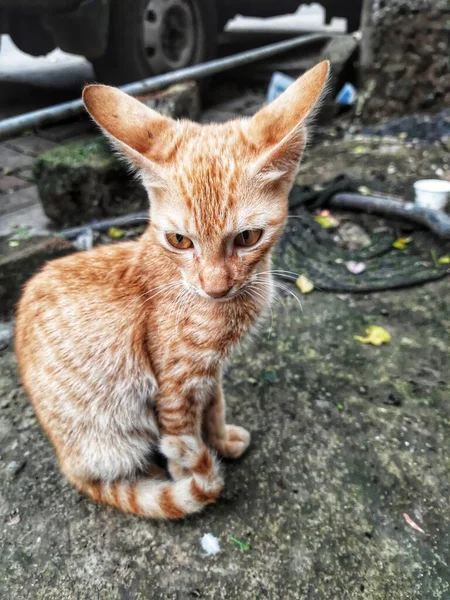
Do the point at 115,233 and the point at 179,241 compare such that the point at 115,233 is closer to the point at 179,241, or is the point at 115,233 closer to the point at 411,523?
the point at 179,241

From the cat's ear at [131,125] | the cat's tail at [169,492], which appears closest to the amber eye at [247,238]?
the cat's ear at [131,125]

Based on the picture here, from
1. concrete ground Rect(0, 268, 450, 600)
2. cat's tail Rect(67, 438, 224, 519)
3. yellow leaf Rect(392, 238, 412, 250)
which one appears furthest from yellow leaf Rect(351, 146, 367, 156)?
cat's tail Rect(67, 438, 224, 519)

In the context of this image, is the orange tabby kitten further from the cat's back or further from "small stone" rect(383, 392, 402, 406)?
"small stone" rect(383, 392, 402, 406)

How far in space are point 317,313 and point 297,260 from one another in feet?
1.69

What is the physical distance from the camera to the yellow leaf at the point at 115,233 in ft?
9.79

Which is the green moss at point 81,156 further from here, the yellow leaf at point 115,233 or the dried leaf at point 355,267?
the dried leaf at point 355,267

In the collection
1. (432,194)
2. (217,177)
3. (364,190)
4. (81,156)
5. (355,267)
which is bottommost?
(355,267)

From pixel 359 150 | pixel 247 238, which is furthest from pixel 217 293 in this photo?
pixel 359 150

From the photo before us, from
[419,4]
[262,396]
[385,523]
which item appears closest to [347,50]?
[419,4]

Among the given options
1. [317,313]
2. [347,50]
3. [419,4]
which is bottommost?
[317,313]

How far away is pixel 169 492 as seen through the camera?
147 cm

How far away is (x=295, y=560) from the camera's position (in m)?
1.42

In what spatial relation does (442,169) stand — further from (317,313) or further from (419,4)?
(317,313)

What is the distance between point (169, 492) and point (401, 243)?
2234 millimetres
